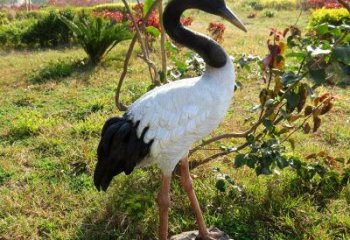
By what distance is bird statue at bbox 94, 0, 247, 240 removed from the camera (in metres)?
2.13

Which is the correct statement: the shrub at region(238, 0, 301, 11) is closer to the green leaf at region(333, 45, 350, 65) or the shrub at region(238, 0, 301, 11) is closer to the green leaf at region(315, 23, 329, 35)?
the green leaf at region(315, 23, 329, 35)

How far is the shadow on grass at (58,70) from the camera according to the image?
627 cm

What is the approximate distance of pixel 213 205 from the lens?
9.91 feet

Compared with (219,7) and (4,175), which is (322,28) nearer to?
(219,7)

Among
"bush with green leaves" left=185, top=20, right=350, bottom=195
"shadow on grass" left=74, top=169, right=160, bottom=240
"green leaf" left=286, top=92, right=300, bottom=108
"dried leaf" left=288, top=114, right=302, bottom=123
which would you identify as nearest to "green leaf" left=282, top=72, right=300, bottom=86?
"bush with green leaves" left=185, top=20, right=350, bottom=195

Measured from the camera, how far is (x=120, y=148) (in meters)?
2.28

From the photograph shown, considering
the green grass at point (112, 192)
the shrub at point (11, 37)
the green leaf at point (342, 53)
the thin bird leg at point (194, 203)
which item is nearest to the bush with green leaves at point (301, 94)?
the green leaf at point (342, 53)

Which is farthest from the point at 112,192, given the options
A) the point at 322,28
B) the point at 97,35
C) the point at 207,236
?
the point at 97,35

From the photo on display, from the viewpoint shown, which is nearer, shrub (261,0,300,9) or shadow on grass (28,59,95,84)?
shadow on grass (28,59,95,84)

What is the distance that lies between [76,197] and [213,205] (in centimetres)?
111

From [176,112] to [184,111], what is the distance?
0.15 ft

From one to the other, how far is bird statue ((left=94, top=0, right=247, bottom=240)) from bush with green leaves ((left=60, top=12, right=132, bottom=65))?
4742 millimetres

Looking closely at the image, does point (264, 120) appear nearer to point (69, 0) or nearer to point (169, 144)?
point (169, 144)

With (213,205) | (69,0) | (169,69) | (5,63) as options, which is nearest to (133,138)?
(213,205)
